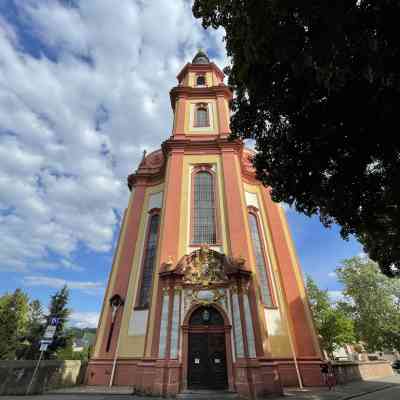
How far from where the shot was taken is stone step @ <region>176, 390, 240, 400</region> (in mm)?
11352

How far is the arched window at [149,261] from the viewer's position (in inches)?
672

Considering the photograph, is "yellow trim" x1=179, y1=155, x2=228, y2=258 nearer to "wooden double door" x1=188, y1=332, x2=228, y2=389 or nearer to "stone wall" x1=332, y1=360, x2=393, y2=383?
"wooden double door" x1=188, y1=332, x2=228, y2=389

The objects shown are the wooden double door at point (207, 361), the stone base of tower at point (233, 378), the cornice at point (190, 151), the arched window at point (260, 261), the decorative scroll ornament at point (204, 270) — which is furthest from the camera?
the cornice at point (190, 151)

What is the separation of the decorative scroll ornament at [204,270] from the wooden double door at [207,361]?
2.52 meters

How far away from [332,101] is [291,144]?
67.4 inches

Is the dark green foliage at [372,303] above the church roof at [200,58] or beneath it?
beneath

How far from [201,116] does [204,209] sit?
9669 mm

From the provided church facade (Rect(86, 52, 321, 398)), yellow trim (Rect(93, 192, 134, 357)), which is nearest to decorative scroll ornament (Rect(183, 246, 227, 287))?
church facade (Rect(86, 52, 321, 398))

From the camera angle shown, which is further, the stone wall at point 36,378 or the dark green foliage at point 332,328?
the dark green foliage at point 332,328

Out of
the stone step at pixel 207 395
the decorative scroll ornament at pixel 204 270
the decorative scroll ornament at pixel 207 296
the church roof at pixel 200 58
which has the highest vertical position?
the church roof at pixel 200 58

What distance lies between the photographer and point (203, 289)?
14961mm

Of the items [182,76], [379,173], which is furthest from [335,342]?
[182,76]

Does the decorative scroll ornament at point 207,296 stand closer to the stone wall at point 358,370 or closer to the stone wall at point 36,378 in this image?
the stone wall at point 36,378

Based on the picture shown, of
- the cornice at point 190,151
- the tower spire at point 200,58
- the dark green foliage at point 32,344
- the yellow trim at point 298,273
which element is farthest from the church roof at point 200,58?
the dark green foliage at point 32,344
